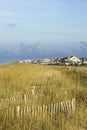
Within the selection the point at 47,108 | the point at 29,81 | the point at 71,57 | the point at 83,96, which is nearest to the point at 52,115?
the point at 47,108

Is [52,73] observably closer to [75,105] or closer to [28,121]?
[75,105]

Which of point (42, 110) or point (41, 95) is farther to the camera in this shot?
point (41, 95)

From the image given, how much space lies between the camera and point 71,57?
5828 cm

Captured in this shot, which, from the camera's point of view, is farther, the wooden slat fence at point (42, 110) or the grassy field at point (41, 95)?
the wooden slat fence at point (42, 110)

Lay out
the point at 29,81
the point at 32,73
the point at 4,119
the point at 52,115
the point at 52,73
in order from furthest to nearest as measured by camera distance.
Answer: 1. the point at 52,73
2. the point at 32,73
3. the point at 29,81
4. the point at 52,115
5. the point at 4,119

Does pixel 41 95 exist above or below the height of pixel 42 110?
below

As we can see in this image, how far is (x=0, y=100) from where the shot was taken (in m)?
15.3

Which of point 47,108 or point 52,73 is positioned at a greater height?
point 47,108

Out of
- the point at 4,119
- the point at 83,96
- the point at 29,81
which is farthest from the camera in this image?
the point at 29,81

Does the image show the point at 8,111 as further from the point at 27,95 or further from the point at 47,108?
the point at 27,95

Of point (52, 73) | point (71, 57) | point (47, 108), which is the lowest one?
point (71, 57)

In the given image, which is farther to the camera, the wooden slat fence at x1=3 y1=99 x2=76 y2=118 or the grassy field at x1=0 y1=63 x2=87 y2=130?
the wooden slat fence at x1=3 y1=99 x2=76 y2=118

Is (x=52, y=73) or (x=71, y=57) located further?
(x=71, y=57)

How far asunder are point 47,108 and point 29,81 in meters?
8.69
